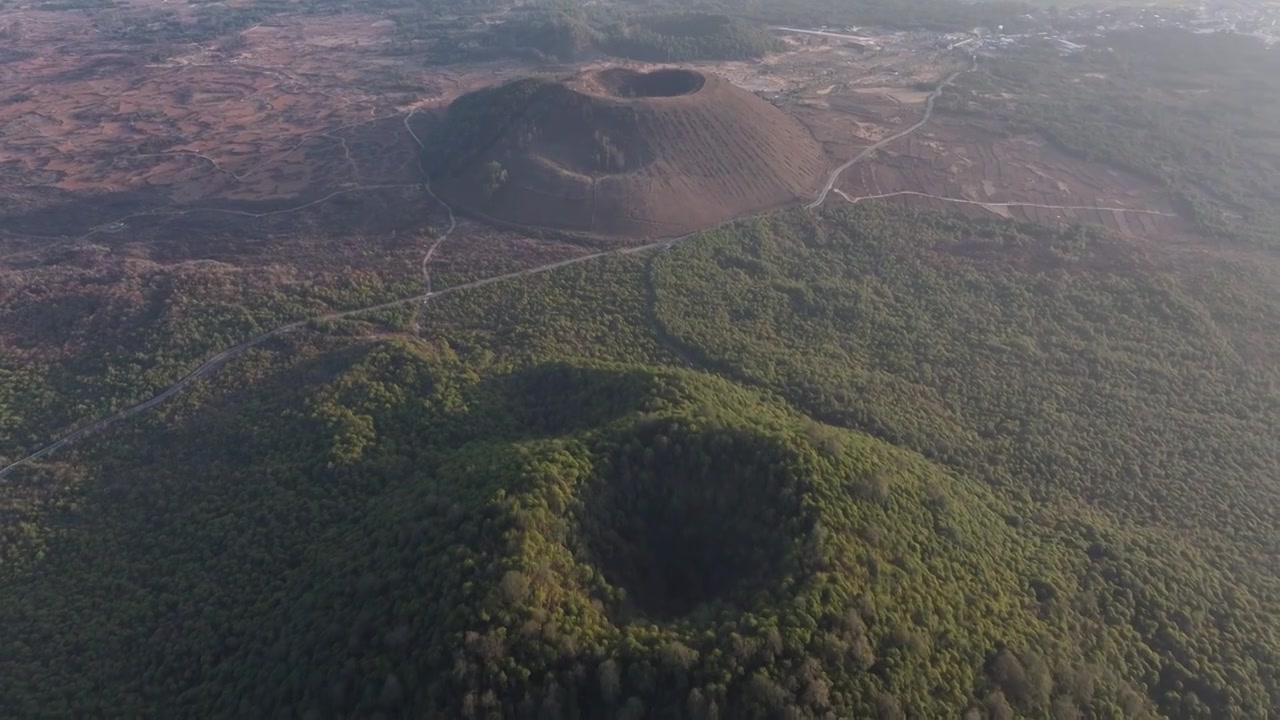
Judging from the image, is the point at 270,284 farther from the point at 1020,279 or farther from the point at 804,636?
the point at 1020,279

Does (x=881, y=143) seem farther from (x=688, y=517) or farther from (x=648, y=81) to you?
(x=688, y=517)

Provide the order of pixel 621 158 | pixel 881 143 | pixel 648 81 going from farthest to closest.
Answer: pixel 881 143 < pixel 648 81 < pixel 621 158

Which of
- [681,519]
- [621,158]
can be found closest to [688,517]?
[681,519]

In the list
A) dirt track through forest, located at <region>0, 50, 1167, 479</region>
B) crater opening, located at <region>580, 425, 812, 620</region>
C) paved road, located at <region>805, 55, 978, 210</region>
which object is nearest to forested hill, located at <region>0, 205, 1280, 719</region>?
crater opening, located at <region>580, 425, 812, 620</region>

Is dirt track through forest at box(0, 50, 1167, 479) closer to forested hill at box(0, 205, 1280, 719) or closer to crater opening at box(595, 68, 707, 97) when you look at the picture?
forested hill at box(0, 205, 1280, 719)

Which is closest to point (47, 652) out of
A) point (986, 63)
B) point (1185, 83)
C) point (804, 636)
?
point (804, 636)

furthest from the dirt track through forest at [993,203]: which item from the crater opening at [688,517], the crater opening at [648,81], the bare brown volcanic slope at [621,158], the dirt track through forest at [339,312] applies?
the crater opening at [688,517]
